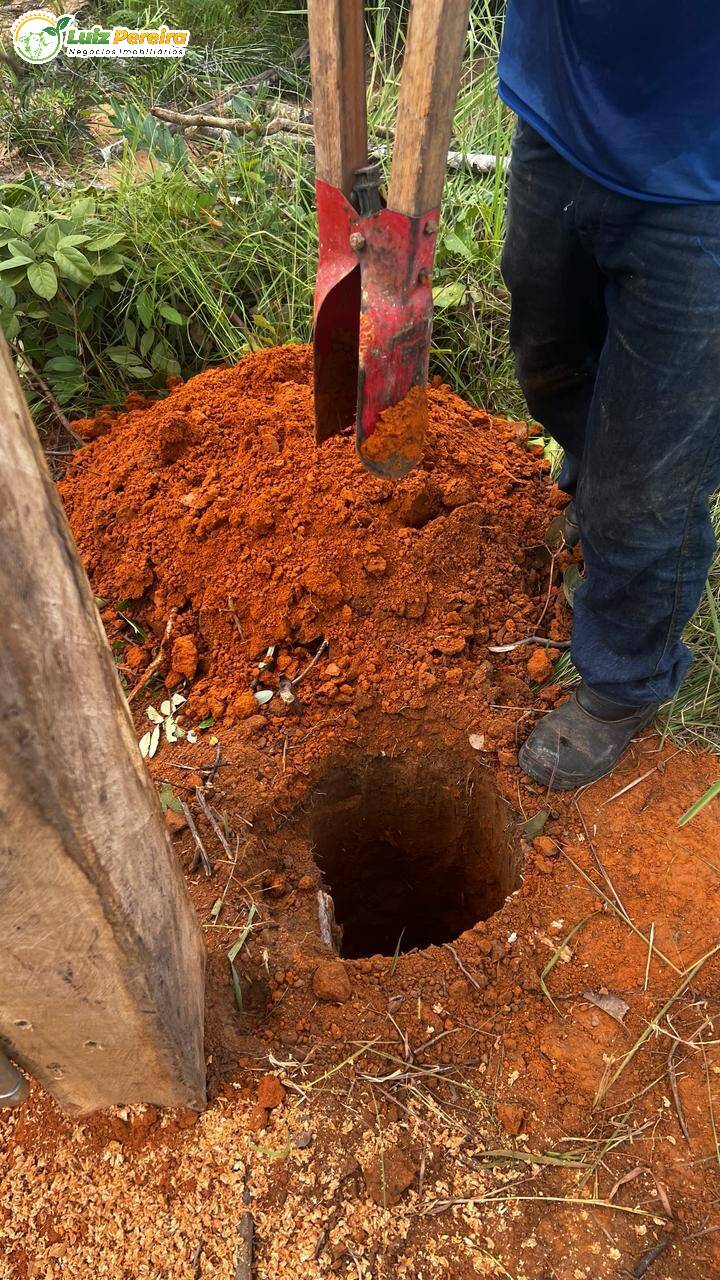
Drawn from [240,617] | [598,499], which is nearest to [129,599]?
[240,617]

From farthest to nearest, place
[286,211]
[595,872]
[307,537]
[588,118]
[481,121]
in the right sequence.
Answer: [481,121] < [286,211] < [307,537] < [595,872] < [588,118]

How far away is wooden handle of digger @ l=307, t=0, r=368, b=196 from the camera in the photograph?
1371mm

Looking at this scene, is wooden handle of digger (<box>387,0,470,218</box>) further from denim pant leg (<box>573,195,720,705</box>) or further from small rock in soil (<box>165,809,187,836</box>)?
small rock in soil (<box>165,809,187,836</box>)

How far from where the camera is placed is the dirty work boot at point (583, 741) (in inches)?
78.3

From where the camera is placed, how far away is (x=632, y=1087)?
159 centimetres

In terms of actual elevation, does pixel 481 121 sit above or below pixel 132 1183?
above

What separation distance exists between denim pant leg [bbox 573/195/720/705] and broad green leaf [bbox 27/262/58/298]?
66.7 inches

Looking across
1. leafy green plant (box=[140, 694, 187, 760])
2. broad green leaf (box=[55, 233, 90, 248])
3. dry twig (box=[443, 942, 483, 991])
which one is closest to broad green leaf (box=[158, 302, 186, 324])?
broad green leaf (box=[55, 233, 90, 248])

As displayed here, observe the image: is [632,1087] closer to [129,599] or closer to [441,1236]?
[441,1236]

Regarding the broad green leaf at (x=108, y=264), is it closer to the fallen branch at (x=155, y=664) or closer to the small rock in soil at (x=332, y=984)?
the fallen branch at (x=155, y=664)

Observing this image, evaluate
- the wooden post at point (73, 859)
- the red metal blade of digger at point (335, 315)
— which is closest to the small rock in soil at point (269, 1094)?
the wooden post at point (73, 859)

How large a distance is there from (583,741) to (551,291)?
1.00 metres

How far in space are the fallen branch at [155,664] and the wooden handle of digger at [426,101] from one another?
1.22 meters

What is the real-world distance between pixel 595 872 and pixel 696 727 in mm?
471
